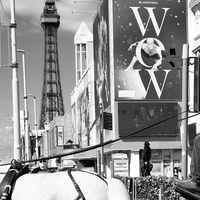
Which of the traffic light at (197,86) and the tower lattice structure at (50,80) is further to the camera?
the tower lattice structure at (50,80)

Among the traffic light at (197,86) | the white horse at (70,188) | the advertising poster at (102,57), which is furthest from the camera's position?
the advertising poster at (102,57)

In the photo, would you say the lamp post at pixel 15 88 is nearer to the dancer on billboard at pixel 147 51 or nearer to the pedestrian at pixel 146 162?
the pedestrian at pixel 146 162

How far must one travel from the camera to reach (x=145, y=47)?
3800cm

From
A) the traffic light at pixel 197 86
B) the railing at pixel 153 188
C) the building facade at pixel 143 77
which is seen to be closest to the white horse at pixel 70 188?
the traffic light at pixel 197 86

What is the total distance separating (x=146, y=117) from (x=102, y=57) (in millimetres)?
7129

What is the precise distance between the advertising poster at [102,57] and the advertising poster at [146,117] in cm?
226

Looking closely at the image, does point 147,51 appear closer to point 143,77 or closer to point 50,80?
point 143,77

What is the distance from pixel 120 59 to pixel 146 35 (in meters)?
2.85

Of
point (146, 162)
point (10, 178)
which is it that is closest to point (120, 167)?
point (146, 162)

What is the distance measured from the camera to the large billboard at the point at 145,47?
1487 inches

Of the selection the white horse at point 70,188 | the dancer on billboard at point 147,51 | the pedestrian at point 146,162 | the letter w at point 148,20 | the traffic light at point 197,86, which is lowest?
the pedestrian at point 146,162

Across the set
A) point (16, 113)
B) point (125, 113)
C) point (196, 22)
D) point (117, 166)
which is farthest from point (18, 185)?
point (125, 113)

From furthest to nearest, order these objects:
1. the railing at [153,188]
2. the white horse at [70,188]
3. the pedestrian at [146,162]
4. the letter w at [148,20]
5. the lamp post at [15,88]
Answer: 1. the letter w at [148,20]
2. the pedestrian at [146,162]
3. the lamp post at [15,88]
4. the railing at [153,188]
5. the white horse at [70,188]

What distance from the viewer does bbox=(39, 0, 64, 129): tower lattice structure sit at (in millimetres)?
145375
